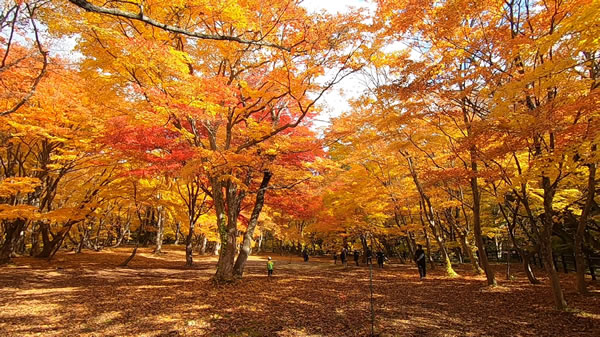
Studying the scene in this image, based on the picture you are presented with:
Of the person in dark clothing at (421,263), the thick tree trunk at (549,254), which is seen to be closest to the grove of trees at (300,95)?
the thick tree trunk at (549,254)

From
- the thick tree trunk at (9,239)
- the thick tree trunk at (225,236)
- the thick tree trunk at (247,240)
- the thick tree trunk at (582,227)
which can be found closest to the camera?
the thick tree trunk at (582,227)

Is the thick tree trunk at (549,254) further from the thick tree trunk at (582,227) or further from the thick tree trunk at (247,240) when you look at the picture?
the thick tree trunk at (247,240)

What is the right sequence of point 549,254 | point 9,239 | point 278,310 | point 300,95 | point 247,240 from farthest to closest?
point 9,239 < point 247,240 < point 300,95 < point 278,310 < point 549,254

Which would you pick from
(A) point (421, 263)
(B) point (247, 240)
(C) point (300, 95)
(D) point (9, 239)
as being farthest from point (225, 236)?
(D) point (9, 239)

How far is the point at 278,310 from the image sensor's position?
26.3ft

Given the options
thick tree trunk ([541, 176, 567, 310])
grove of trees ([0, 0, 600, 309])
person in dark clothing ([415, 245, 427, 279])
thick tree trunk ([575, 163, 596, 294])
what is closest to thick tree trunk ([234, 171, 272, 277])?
grove of trees ([0, 0, 600, 309])

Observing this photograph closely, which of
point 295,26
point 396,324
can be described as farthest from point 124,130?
point 396,324

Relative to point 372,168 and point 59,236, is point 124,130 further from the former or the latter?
point 372,168

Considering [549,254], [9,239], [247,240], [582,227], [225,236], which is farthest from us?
[9,239]

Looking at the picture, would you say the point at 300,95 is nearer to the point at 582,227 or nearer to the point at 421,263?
the point at 582,227

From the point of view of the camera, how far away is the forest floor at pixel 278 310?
20.4 ft

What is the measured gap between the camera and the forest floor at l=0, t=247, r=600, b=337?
6227 millimetres

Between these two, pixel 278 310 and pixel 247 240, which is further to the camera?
pixel 247 240

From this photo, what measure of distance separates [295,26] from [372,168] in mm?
12891
